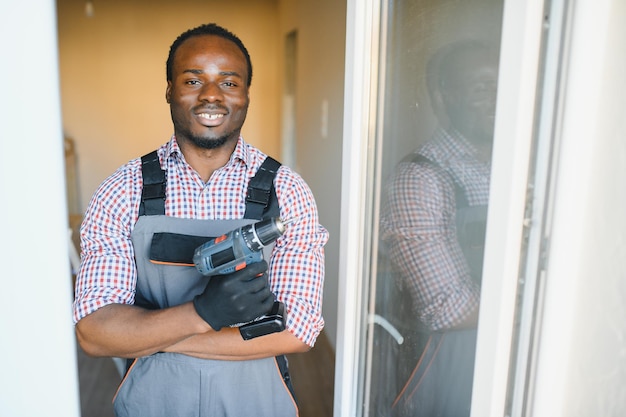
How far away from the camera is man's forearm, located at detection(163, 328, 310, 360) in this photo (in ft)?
3.56

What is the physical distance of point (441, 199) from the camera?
38.2 inches

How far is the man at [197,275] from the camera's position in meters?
1.02

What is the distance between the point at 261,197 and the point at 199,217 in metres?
0.16

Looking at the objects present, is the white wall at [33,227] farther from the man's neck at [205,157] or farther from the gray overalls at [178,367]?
the man's neck at [205,157]

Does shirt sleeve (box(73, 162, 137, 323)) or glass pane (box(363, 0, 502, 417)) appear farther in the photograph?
shirt sleeve (box(73, 162, 137, 323))

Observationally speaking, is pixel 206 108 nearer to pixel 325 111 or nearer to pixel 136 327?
pixel 136 327

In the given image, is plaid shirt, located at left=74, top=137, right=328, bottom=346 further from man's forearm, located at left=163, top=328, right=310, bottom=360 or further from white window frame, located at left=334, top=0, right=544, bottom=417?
white window frame, located at left=334, top=0, right=544, bottom=417

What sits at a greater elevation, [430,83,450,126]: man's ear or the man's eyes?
the man's eyes

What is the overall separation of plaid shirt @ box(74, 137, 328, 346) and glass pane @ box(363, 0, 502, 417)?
16cm

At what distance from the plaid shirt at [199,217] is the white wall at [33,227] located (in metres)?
0.54

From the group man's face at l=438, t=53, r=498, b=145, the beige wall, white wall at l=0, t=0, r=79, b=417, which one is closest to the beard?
man's face at l=438, t=53, r=498, b=145

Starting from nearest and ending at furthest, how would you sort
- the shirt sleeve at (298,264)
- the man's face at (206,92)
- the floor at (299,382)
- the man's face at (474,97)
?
the man's face at (474,97) < the shirt sleeve at (298,264) < the man's face at (206,92) < the floor at (299,382)

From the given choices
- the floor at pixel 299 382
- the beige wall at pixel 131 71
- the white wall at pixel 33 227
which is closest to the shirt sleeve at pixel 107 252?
the white wall at pixel 33 227

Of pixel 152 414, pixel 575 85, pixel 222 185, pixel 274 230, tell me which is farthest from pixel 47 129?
pixel 152 414
